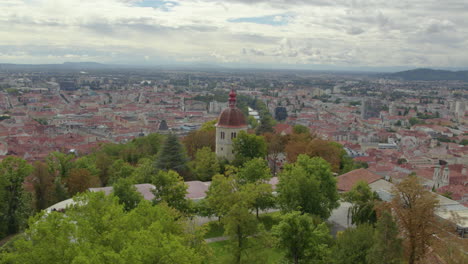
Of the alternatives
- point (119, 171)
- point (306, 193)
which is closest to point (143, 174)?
point (119, 171)

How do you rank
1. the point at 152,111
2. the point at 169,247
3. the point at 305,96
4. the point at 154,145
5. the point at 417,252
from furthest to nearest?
1. the point at 305,96
2. the point at 152,111
3. the point at 154,145
4. the point at 417,252
5. the point at 169,247

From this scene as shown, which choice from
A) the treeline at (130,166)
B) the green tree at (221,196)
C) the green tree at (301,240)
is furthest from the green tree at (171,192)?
the green tree at (301,240)

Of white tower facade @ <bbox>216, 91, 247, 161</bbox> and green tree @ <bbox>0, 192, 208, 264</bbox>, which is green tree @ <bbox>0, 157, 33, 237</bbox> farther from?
white tower facade @ <bbox>216, 91, 247, 161</bbox>

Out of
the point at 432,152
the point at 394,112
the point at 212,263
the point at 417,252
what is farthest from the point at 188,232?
the point at 394,112

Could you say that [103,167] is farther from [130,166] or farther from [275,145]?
[275,145]

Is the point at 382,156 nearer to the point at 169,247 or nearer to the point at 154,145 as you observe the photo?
the point at 154,145

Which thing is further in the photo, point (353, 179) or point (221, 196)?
point (353, 179)

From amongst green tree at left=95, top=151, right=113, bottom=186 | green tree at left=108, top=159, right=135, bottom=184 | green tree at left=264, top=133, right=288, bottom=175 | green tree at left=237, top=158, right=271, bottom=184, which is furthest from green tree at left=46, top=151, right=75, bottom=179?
green tree at left=264, top=133, right=288, bottom=175
